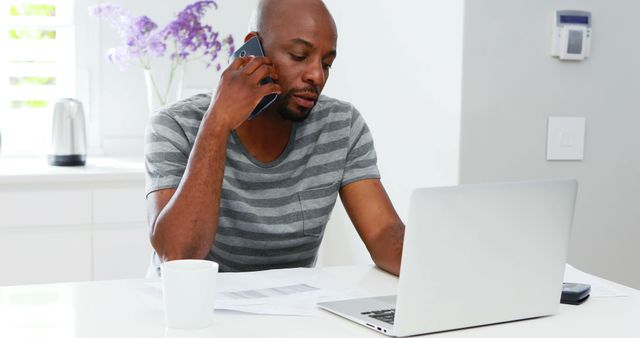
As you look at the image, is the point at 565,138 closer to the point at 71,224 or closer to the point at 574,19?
the point at 574,19

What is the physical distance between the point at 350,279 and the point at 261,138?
0.44 metres

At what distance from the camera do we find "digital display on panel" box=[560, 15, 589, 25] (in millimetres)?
2035

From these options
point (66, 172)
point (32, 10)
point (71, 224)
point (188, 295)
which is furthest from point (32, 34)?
point (188, 295)

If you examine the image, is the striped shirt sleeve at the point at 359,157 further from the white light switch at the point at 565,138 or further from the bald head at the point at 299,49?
the white light switch at the point at 565,138

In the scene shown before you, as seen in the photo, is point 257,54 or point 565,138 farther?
point 565,138

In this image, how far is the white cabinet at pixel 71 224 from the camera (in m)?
2.59

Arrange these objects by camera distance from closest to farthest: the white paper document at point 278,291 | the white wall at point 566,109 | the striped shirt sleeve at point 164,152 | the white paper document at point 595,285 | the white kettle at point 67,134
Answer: the white paper document at point 278,291, the white paper document at point 595,285, the striped shirt sleeve at point 164,152, the white wall at point 566,109, the white kettle at point 67,134

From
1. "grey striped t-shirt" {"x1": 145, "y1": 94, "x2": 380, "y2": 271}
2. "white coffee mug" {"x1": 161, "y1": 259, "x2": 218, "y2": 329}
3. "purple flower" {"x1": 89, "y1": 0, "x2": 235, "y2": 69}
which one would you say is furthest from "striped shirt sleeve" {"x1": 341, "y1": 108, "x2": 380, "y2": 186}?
"purple flower" {"x1": 89, "y1": 0, "x2": 235, "y2": 69}

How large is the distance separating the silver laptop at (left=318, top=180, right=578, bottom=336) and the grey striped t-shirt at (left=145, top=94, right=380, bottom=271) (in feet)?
1.60

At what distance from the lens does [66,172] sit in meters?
2.65

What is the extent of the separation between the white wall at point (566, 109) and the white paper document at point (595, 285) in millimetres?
602

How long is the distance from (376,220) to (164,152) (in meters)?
0.43

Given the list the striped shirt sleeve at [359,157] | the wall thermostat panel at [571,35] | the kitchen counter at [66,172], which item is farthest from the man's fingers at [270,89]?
the kitchen counter at [66,172]

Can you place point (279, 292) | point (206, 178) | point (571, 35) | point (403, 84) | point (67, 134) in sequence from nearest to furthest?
point (279, 292)
point (206, 178)
point (571, 35)
point (403, 84)
point (67, 134)
